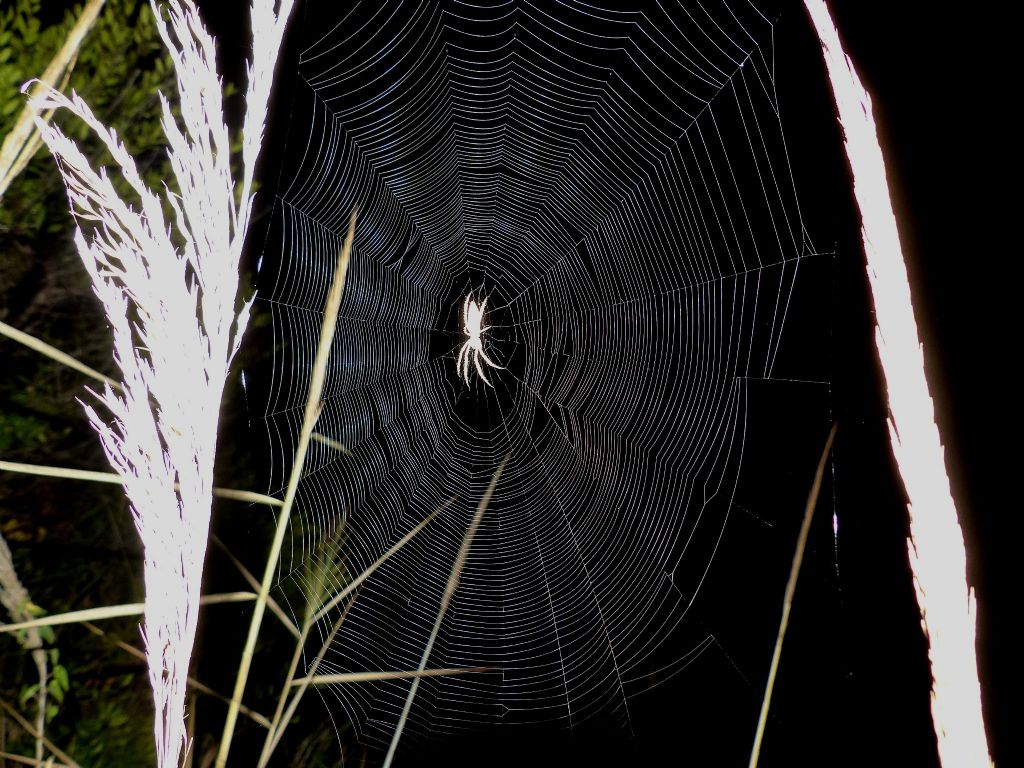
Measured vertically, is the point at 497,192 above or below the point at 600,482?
above

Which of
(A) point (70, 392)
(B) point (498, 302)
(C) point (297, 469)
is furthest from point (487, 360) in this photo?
(C) point (297, 469)

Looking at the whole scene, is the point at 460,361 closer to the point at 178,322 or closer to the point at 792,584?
the point at 792,584

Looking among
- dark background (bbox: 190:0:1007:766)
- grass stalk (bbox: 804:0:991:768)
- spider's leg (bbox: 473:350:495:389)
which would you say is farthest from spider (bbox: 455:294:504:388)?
grass stalk (bbox: 804:0:991:768)

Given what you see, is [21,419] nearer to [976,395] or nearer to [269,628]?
[269,628]

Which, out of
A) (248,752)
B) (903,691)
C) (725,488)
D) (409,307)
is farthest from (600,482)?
(725,488)

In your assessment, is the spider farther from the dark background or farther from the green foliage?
the green foliage

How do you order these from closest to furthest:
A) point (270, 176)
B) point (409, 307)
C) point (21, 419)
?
point (21, 419), point (270, 176), point (409, 307)

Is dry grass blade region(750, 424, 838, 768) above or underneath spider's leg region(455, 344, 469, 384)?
underneath
